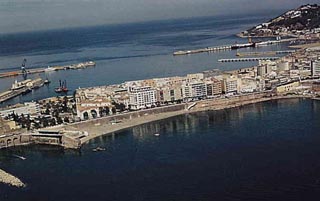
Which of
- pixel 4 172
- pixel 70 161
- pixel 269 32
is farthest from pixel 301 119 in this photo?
pixel 269 32

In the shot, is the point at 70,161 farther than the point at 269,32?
No

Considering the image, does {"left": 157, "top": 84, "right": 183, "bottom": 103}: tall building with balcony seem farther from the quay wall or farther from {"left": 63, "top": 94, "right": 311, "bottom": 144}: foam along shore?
the quay wall

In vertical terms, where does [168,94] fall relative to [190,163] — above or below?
above

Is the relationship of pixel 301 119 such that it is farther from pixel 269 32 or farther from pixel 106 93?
pixel 269 32

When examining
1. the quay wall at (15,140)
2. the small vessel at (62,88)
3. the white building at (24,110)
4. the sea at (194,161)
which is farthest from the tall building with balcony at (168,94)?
the small vessel at (62,88)

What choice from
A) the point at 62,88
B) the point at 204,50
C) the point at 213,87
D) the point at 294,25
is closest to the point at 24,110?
the point at 62,88

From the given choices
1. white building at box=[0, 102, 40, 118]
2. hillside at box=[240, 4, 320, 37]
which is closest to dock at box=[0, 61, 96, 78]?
white building at box=[0, 102, 40, 118]

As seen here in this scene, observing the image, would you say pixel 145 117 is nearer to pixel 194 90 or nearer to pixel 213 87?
pixel 194 90

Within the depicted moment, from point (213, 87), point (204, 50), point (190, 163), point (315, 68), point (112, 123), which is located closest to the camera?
point (190, 163)
